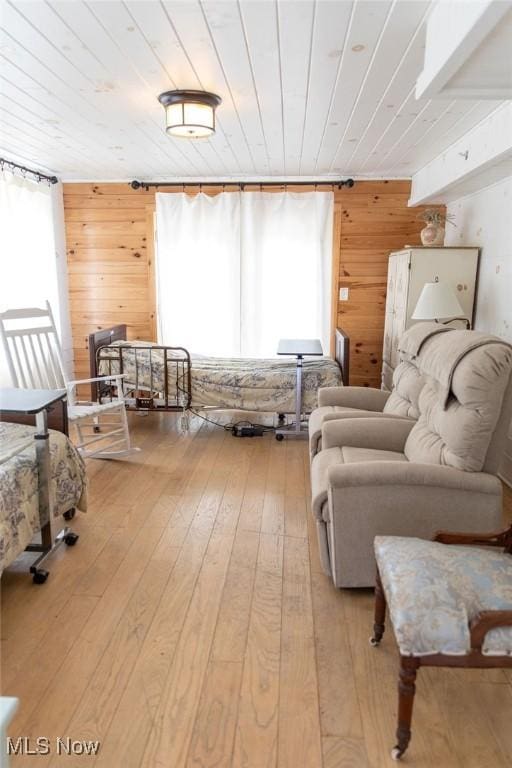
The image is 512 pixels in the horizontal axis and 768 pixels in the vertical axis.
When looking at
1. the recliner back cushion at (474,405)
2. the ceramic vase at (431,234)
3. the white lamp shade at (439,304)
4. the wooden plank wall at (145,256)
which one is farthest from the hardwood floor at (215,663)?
the wooden plank wall at (145,256)

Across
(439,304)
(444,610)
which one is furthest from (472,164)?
(444,610)

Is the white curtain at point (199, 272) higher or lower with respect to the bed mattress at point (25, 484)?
higher

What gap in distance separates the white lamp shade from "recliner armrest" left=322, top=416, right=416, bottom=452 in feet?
3.75

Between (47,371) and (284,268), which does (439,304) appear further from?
(47,371)

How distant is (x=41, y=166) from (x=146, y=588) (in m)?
4.14

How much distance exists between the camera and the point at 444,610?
138 centimetres

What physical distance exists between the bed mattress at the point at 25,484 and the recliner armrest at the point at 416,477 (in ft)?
4.37

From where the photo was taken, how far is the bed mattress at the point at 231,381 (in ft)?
13.9

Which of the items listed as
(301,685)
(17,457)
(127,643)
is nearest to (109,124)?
(17,457)

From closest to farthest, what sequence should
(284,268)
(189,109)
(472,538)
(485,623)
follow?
(485,623)
(472,538)
(189,109)
(284,268)

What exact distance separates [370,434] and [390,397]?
0.65 meters

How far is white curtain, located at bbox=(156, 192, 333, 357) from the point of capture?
508cm

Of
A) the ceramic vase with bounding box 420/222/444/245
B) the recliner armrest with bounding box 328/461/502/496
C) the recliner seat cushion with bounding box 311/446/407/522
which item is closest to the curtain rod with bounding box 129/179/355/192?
the ceramic vase with bounding box 420/222/444/245

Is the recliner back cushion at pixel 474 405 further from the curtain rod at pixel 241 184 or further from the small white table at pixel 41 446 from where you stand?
the curtain rod at pixel 241 184
